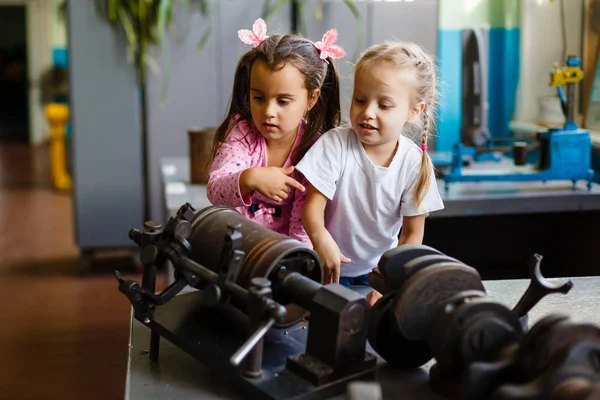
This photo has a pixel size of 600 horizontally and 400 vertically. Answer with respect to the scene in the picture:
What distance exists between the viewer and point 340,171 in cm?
128

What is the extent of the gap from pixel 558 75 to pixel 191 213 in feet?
4.85

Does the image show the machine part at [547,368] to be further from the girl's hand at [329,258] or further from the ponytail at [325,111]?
the ponytail at [325,111]

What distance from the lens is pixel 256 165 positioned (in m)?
1.34

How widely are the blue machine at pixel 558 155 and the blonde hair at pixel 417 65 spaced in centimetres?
102

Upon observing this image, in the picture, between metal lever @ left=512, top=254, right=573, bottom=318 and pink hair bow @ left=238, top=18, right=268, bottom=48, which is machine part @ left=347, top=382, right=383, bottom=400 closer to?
metal lever @ left=512, top=254, right=573, bottom=318

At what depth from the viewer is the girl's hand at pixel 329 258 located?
1.17 meters

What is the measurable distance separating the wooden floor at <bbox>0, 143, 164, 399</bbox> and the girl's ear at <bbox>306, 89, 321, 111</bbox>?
1.46 meters

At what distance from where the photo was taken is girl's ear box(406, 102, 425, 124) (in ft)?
4.21

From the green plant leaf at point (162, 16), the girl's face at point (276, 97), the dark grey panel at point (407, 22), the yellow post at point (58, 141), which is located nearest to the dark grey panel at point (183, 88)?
the green plant leaf at point (162, 16)

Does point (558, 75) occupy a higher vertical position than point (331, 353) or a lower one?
higher

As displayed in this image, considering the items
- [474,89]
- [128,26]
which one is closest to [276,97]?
[474,89]

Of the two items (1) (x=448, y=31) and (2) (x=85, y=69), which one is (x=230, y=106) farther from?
(2) (x=85, y=69)

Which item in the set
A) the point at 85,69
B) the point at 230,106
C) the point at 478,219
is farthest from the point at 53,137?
the point at 230,106

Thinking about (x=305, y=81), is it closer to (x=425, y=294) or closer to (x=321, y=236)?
(x=321, y=236)
